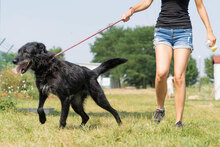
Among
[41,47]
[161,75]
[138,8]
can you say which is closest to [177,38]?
[161,75]

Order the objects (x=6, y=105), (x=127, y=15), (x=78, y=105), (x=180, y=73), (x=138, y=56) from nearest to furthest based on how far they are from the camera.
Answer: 1. (x=180, y=73)
2. (x=127, y=15)
3. (x=78, y=105)
4. (x=6, y=105)
5. (x=138, y=56)

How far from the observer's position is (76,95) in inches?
184

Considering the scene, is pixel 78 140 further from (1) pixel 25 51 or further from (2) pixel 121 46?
(2) pixel 121 46

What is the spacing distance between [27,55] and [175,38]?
2.31m

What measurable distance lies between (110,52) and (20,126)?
48152mm

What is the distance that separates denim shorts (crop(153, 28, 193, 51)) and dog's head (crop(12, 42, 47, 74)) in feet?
6.19

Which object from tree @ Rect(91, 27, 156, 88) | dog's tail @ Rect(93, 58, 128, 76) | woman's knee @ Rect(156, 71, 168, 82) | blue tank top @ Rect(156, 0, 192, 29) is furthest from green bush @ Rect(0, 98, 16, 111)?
tree @ Rect(91, 27, 156, 88)

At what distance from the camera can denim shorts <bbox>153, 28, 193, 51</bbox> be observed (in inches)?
156

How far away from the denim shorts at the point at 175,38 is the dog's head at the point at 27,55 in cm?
189

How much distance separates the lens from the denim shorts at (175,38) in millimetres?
3959

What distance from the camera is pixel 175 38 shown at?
4.03m

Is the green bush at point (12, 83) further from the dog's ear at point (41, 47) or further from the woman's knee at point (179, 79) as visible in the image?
the woman's knee at point (179, 79)

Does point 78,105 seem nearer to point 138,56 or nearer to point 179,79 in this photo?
point 179,79

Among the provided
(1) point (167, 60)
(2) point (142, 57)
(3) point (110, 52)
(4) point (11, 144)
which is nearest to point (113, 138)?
(4) point (11, 144)
